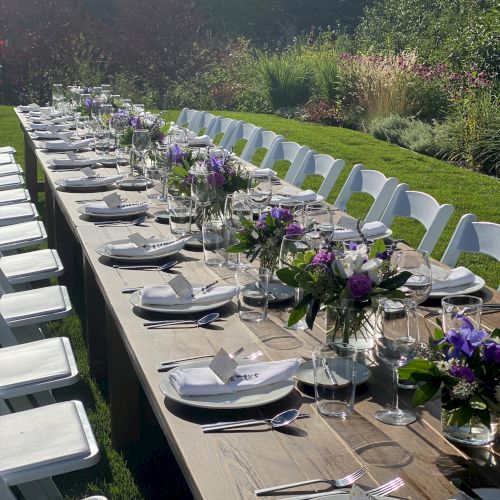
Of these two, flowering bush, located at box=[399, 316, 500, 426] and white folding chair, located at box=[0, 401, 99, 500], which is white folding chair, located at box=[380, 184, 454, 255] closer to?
white folding chair, located at box=[0, 401, 99, 500]

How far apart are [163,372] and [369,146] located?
35.2 feet

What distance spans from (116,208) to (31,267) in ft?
2.42

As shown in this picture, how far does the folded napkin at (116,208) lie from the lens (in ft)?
15.4

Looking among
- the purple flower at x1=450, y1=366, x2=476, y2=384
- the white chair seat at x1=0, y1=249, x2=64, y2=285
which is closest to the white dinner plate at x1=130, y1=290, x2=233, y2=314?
the purple flower at x1=450, y1=366, x2=476, y2=384

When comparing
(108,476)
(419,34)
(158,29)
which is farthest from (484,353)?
(158,29)

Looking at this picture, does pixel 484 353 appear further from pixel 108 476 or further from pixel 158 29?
pixel 158 29

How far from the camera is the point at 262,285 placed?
292 centimetres

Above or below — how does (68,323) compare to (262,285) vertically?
below

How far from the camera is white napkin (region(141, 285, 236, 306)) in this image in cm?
311

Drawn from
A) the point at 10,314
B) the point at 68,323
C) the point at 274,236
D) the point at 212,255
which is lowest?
the point at 68,323

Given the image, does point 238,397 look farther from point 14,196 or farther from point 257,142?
point 257,142

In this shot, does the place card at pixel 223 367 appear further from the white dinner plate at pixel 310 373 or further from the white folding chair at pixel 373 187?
the white folding chair at pixel 373 187

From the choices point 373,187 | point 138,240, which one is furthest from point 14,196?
point 138,240

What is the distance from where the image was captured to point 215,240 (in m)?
3.60
